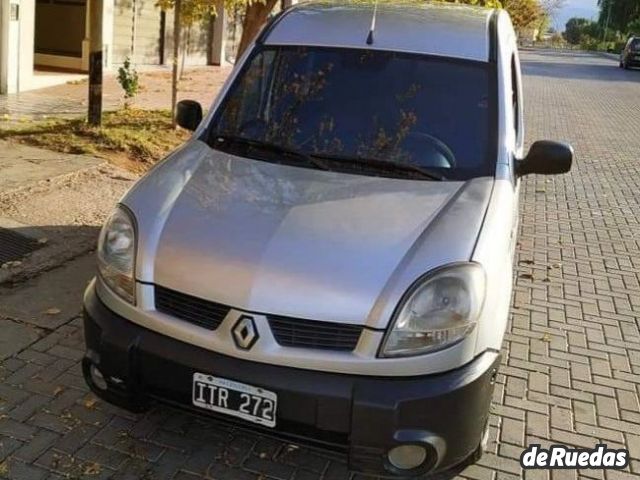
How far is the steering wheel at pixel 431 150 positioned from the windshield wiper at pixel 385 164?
0.09 metres

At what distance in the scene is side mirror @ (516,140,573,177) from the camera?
154 inches

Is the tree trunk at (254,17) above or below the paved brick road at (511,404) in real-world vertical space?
above

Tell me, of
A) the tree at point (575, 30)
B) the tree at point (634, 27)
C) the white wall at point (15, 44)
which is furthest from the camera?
the tree at point (575, 30)

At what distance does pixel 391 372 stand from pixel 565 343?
245cm

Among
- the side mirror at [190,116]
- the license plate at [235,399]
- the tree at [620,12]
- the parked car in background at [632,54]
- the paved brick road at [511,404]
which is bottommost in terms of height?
the paved brick road at [511,404]

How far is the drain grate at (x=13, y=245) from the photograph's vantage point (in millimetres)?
5316

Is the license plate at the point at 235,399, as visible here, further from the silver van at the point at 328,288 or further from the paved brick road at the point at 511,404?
the paved brick road at the point at 511,404

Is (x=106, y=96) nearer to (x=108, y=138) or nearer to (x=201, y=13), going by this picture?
(x=201, y=13)

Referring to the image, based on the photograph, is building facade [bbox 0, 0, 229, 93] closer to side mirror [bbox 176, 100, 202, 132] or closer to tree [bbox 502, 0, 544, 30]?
tree [bbox 502, 0, 544, 30]

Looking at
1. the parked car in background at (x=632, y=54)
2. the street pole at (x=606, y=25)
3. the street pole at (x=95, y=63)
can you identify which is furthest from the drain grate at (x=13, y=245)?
the street pole at (x=606, y=25)

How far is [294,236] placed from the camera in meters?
2.98

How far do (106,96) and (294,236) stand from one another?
10.3 meters

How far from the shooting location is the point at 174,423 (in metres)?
3.51

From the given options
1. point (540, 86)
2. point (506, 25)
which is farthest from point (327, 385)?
point (540, 86)
